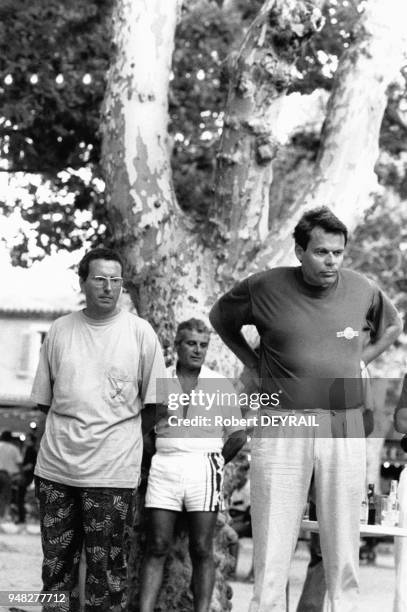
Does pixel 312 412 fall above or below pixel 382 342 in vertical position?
below

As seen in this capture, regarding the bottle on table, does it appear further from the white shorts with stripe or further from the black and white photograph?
the white shorts with stripe

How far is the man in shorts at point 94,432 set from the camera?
6359mm

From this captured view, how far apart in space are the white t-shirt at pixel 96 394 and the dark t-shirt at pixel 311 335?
105 centimetres

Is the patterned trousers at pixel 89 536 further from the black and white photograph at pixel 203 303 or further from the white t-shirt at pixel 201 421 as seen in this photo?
the white t-shirt at pixel 201 421

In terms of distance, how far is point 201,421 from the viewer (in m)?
7.46

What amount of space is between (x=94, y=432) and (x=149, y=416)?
0.58 metres

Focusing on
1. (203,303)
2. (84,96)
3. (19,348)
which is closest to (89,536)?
(203,303)

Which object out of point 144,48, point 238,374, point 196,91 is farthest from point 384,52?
point 196,91

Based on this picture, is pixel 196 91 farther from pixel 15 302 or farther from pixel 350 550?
pixel 15 302

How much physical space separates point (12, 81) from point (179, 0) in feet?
9.79

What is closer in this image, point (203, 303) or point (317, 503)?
point (317, 503)

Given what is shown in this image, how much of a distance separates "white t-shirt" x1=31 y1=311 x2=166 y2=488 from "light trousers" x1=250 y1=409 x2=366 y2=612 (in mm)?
1222

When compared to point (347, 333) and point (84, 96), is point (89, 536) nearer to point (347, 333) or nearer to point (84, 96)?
point (347, 333)

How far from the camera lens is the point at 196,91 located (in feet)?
43.5
